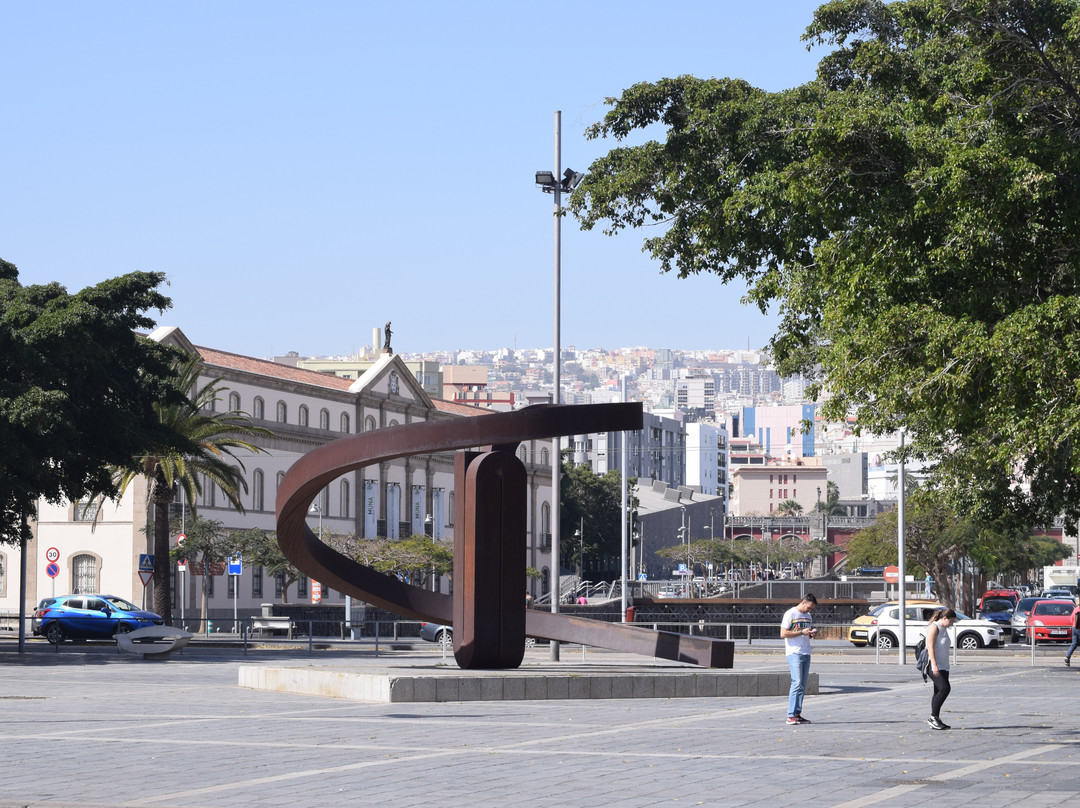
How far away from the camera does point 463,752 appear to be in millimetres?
14477

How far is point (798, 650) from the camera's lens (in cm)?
1839

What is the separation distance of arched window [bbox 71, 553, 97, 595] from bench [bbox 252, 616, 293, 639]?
2067 cm

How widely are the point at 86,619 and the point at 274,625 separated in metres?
7.63

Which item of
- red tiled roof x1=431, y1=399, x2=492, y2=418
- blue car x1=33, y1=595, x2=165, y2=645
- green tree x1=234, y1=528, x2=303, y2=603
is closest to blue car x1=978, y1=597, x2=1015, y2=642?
green tree x1=234, y1=528, x2=303, y2=603

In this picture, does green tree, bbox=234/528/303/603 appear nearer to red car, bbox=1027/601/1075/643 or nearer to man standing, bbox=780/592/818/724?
red car, bbox=1027/601/1075/643

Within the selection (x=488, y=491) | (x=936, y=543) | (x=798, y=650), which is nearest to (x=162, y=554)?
(x=488, y=491)

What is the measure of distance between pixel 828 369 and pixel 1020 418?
11.6 feet

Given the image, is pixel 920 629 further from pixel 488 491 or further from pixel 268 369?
pixel 268 369

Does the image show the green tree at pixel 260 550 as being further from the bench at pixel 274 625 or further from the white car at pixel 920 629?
the white car at pixel 920 629

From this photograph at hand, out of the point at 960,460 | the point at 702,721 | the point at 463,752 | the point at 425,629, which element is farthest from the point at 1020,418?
the point at 425,629

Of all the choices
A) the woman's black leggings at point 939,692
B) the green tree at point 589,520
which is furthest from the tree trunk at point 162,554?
the green tree at point 589,520

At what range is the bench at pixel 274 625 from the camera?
53.7 m

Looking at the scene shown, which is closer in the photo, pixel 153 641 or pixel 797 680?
pixel 797 680

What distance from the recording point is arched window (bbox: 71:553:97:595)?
74125 mm
